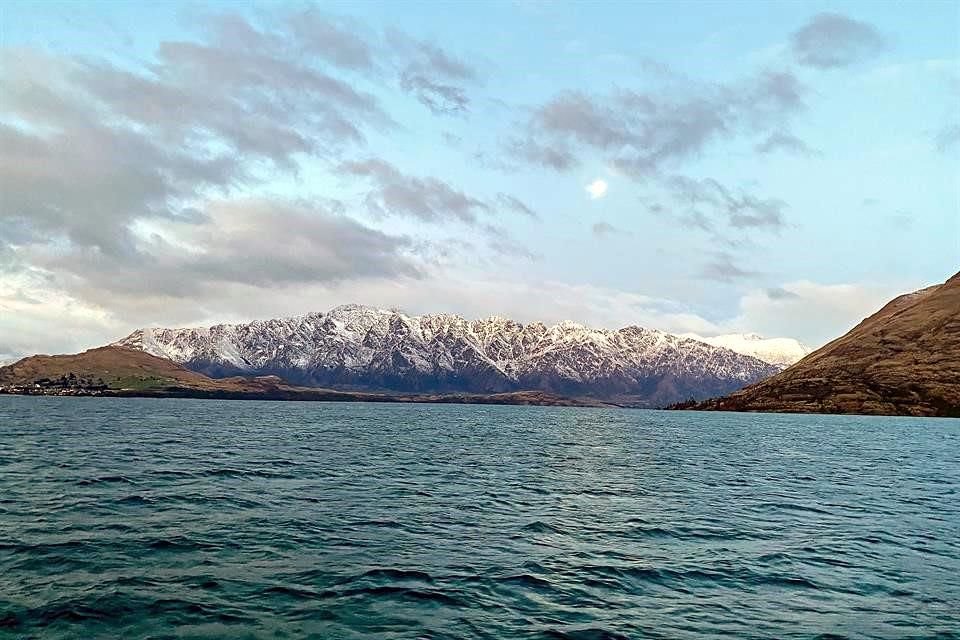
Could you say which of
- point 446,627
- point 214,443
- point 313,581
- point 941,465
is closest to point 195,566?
point 313,581

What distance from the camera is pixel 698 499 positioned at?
5284 centimetres

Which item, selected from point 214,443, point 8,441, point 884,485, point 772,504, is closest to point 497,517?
point 772,504

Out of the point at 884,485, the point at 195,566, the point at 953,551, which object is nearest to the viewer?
the point at 195,566

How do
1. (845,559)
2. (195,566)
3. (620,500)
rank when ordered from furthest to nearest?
(620,500) → (845,559) → (195,566)

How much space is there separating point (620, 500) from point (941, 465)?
218 feet

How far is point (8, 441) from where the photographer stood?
8756 cm

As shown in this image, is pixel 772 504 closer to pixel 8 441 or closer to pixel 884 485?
pixel 884 485

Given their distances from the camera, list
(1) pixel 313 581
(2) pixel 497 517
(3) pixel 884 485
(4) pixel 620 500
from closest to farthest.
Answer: (1) pixel 313 581, (2) pixel 497 517, (4) pixel 620 500, (3) pixel 884 485

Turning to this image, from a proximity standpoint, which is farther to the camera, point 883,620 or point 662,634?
point 883,620

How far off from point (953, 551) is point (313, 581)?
3519 centimetres

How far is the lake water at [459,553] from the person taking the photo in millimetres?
23031

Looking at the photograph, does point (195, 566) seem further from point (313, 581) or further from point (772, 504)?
point (772, 504)

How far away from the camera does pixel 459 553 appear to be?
32.5 metres

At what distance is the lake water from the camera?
23.0 m
